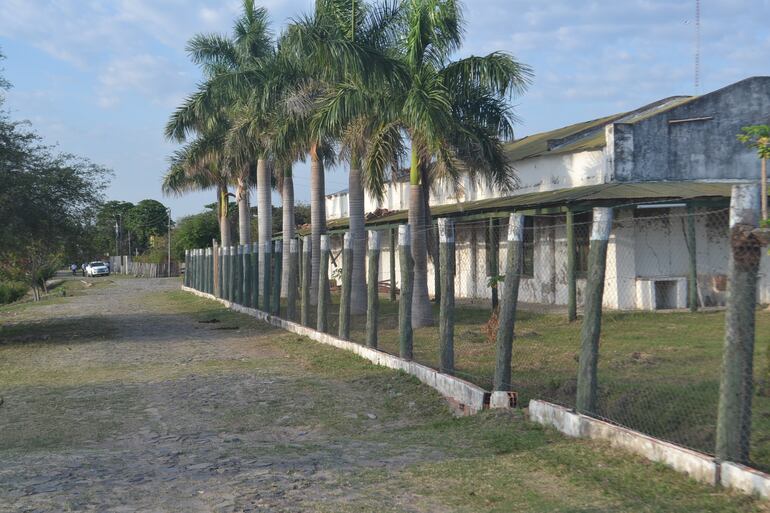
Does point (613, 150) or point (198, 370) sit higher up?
point (613, 150)

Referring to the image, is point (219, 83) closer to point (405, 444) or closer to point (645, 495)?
point (405, 444)

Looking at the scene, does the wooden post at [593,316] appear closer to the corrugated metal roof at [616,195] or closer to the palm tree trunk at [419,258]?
the corrugated metal roof at [616,195]

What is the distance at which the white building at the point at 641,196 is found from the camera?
→ 1969 cm

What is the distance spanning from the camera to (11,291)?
48656 millimetres

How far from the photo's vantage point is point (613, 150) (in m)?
21.1

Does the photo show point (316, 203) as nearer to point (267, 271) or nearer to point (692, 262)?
point (267, 271)

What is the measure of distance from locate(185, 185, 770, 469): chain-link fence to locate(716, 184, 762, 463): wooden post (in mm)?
23

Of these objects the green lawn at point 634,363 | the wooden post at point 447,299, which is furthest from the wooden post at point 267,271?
the wooden post at point 447,299

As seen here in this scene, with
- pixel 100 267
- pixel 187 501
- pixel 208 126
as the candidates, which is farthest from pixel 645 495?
pixel 100 267

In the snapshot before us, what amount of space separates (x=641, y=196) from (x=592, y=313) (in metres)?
11.4

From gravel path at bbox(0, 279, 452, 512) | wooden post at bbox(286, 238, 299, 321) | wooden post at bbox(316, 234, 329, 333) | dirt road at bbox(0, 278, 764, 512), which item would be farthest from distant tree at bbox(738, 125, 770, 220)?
wooden post at bbox(286, 238, 299, 321)

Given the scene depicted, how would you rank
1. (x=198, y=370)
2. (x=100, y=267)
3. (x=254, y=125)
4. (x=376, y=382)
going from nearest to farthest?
1. (x=376, y=382)
2. (x=198, y=370)
3. (x=254, y=125)
4. (x=100, y=267)

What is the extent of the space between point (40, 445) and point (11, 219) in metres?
11.1

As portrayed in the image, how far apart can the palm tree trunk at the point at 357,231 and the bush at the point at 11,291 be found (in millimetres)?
29896
